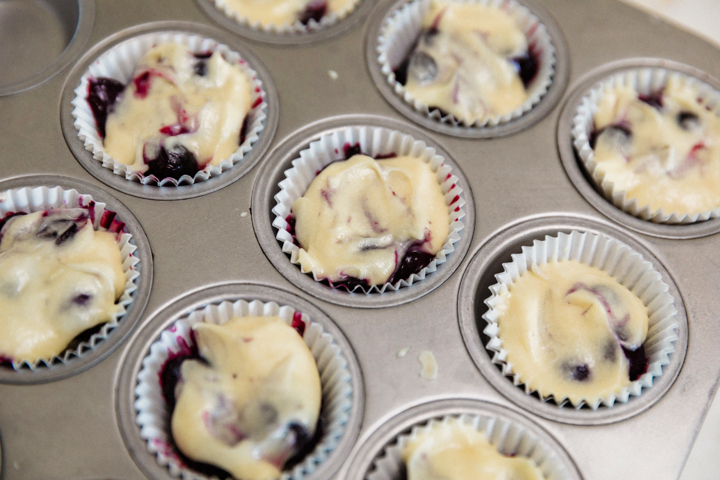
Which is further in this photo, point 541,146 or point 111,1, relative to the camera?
point 111,1

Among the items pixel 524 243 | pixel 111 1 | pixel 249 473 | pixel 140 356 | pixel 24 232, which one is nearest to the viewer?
pixel 249 473

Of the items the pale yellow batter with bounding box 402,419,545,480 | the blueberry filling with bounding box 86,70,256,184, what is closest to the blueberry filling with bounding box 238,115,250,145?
the blueberry filling with bounding box 86,70,256,184

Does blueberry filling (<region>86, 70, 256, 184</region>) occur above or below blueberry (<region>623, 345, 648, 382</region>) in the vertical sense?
above

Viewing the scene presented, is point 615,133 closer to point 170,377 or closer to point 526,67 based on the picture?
point 526,67

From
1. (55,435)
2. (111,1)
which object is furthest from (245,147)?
(55,435)

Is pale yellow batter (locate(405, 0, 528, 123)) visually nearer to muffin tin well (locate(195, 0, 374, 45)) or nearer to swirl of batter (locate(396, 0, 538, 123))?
swirl of batter (locate(396, 0, 538, 123))

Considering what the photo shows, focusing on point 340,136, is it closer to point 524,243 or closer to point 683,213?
point 524,243
